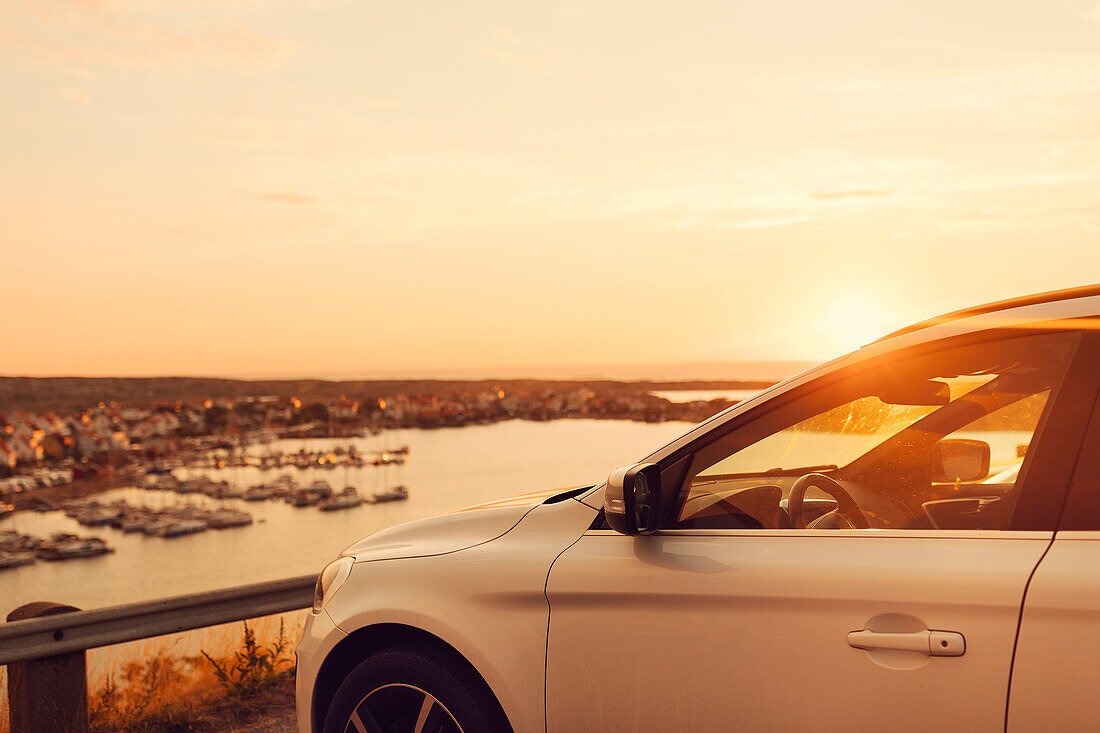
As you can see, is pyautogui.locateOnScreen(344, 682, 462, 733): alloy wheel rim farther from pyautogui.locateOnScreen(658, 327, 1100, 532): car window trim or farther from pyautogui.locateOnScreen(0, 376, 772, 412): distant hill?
pyautogui.locateOnScreen(0, 376, 772, 412): distant hill

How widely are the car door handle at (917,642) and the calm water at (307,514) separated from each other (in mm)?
52910

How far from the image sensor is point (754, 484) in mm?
2842

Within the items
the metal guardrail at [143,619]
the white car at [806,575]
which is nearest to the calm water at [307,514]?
the metal guardrail at [143,619]

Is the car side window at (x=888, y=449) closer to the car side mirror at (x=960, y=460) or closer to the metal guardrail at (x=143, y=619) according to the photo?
the car side mirror at (x=960, y=460)

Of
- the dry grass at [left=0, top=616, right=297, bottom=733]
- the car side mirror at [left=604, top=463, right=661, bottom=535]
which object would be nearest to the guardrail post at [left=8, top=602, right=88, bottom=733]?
the dry grass at [left=0, top=616, right=297, bottom=733]

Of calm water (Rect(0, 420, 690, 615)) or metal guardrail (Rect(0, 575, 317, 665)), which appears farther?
calm water (Rect(0, 420, 690, 615))

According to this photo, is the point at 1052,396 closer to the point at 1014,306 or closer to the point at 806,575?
the point at 1014,306

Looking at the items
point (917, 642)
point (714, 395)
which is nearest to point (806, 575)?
point (917, 642)

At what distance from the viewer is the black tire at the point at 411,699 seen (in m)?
2.96

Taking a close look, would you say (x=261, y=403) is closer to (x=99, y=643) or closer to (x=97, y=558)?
(x=97, y=558)

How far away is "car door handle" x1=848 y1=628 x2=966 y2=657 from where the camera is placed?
2102mm

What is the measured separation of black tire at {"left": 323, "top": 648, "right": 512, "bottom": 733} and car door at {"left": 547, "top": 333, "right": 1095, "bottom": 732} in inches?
11.0

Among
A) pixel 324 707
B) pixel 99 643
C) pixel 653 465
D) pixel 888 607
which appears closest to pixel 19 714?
pixel 99 643

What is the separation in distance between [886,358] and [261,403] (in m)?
97.9
